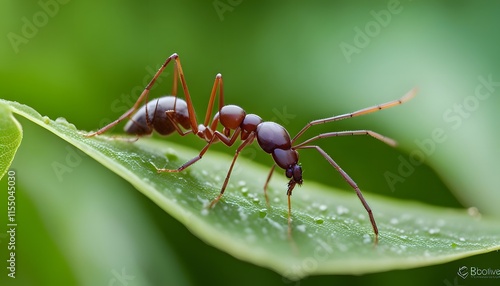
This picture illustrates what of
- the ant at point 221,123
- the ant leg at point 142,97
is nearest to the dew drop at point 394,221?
the ant at point 221,123

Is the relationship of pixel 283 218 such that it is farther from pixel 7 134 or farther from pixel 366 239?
pixel 7 134

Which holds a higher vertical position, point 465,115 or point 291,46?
point 291,46

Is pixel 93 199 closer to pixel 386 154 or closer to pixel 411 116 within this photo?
pixel 386 154

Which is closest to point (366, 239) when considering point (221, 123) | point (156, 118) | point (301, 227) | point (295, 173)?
point (301, 227)

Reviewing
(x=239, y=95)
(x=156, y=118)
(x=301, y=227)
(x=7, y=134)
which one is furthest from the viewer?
(x=239, y=95)

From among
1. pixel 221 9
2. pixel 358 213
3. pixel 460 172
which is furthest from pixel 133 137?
pixel 460 172
